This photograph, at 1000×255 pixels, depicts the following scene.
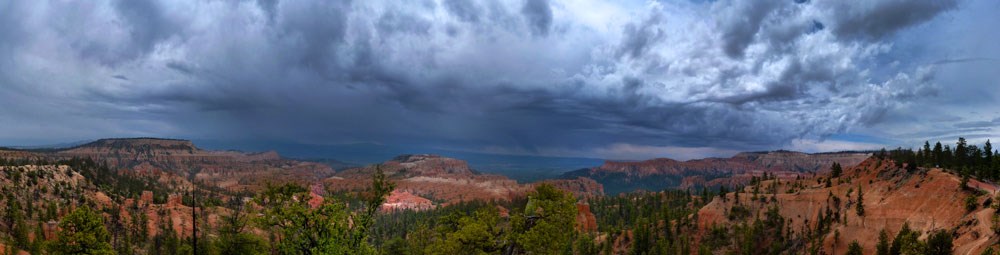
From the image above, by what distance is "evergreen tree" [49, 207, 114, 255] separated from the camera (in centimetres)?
3209

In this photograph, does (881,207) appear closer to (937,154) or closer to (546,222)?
(937,154)

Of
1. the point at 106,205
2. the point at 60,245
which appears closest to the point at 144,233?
the point at 106,205

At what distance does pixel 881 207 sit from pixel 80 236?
440ft

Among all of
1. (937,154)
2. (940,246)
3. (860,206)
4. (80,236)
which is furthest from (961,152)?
(80,236)

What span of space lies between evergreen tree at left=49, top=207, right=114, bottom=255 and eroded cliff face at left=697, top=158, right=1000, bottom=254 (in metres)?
84.6

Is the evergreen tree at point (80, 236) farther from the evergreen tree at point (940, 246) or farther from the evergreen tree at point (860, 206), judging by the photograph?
the evergreen tree at point (860, 206)

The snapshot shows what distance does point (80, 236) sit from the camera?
105 ft

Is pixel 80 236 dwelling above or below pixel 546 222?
below

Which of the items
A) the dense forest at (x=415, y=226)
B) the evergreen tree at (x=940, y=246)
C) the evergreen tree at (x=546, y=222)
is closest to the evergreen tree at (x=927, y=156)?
the dense forest at (x=415, y=226)

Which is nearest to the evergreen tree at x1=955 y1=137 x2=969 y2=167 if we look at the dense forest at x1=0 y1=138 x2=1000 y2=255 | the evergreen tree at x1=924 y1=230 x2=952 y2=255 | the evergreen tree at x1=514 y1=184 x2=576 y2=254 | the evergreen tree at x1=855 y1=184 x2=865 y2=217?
the dense forest at x1=0 y1=138 x2=1000 y2=255

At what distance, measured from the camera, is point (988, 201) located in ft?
234

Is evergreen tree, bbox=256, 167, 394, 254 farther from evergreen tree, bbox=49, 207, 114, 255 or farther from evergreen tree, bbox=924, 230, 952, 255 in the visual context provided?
evergreen tree, bbox=924, 230, 952, 255

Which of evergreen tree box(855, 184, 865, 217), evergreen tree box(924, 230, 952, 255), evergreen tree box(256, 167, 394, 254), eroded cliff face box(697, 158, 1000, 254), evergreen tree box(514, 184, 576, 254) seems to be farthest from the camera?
evergreen tree box(855, 184, 865, 217)

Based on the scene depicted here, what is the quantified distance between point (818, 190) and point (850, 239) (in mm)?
38536
